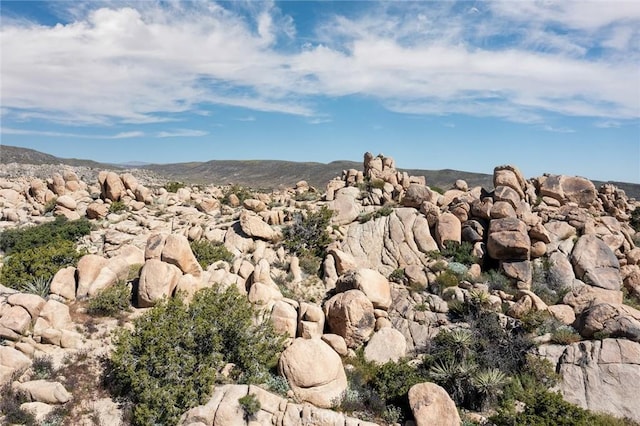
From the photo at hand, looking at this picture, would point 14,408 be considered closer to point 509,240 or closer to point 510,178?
point 509,240

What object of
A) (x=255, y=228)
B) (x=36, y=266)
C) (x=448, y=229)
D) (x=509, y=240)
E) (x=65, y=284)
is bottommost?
(x=65, y=284)

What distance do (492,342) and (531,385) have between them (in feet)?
7.29

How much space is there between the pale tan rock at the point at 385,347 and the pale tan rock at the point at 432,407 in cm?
325

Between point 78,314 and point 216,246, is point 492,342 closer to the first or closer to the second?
point 216,246

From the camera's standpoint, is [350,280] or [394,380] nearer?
[394,380]

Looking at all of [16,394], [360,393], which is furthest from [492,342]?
[16,394]

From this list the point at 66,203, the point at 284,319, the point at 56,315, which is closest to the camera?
the point at 56,315

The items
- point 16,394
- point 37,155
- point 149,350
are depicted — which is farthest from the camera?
point 37,155

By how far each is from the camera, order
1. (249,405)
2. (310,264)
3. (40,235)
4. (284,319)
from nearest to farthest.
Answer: (249,405)
(284,319)
(310,264)
(40,235)

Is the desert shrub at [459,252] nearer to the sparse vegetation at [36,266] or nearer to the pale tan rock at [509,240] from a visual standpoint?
the pale tan rock at [509,240]

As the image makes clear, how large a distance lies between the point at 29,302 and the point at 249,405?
1011 centimetres

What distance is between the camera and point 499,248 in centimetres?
2247

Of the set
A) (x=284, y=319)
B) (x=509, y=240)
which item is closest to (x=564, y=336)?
(x=509, y=240)

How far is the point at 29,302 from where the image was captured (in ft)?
52.0
